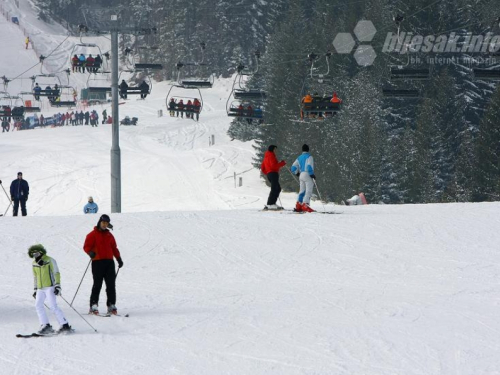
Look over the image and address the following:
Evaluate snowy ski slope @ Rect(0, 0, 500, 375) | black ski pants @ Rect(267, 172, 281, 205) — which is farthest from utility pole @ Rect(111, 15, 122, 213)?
black ski pants @ Rect(267, 172, 281, 205)

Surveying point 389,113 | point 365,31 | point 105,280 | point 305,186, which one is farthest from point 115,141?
point 365,31

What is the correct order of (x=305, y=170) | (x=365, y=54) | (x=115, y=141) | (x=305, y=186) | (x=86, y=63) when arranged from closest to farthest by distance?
(x=305, y=170) < (x=305, y=186) < (x=115, y=141) < (x=86, y=63) < (x=365, y=54)

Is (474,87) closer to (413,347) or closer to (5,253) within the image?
(5,253)

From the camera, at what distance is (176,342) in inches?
406

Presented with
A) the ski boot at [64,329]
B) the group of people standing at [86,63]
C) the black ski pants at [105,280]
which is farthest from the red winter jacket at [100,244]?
the group of people standing at [86,63]

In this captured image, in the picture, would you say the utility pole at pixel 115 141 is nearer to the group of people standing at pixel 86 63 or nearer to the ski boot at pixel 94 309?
the group of people standing at pixel 86 63

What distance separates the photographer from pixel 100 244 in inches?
457

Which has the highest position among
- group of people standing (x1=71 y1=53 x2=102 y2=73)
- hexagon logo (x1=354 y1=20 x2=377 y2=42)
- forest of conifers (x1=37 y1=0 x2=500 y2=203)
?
hexagon logo (x1=354 y1=20 x2=377 y2=42)

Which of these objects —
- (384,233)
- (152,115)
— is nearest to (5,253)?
(384,233)

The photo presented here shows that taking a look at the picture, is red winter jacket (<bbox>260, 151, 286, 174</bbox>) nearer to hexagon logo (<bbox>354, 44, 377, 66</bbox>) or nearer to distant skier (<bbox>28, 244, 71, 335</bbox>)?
distant skier (<bbox>28, 244, 71, 335</bbox>)

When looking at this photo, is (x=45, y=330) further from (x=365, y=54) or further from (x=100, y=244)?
(x=365, y=54)

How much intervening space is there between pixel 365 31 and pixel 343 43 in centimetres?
189

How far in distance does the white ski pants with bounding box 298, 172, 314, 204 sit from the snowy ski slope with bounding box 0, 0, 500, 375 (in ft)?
1.48

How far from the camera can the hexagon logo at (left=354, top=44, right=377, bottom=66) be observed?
59.1 meters
